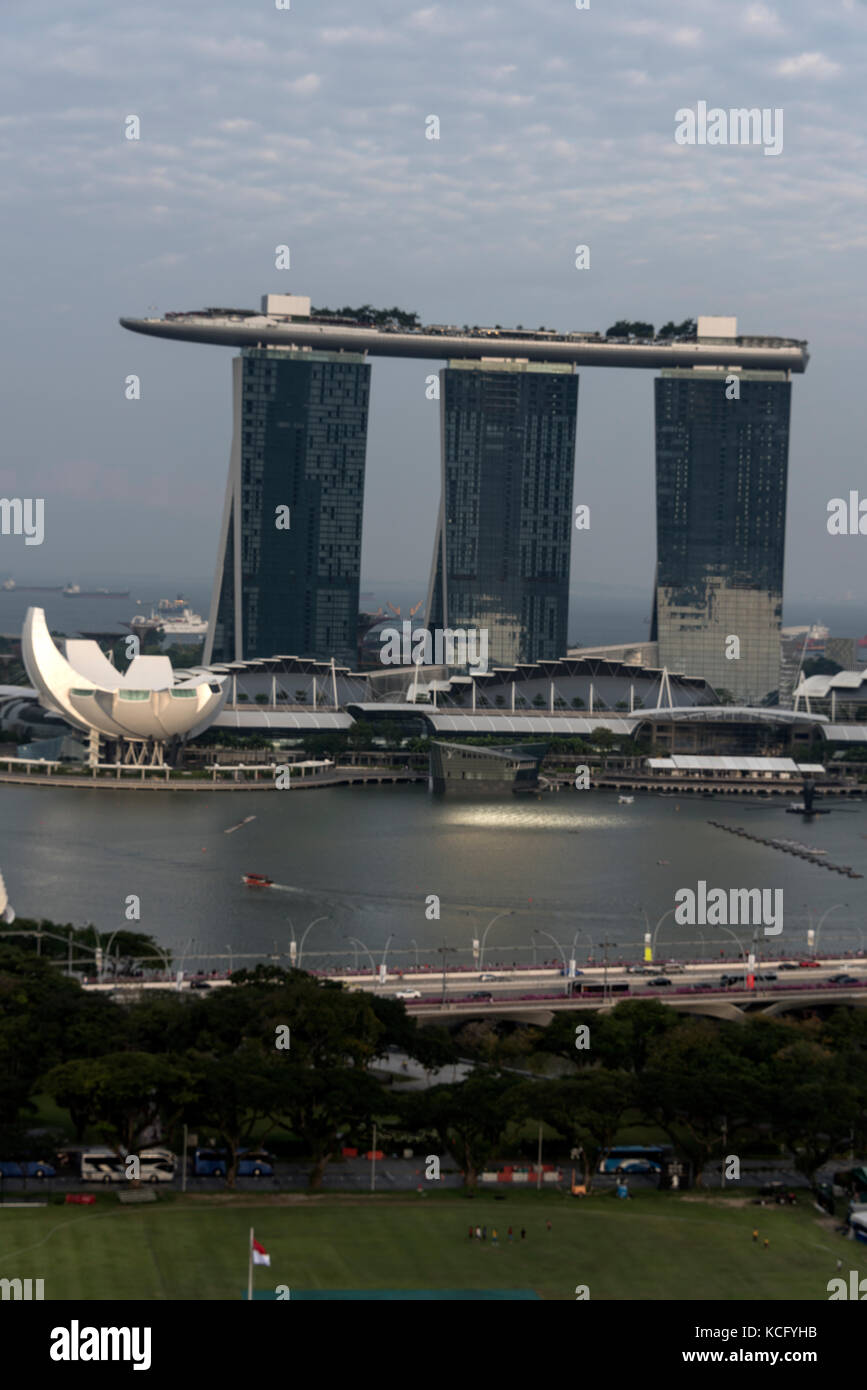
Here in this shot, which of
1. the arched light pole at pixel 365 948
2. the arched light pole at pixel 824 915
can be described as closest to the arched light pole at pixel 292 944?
the arched light pole at pixel 365 948

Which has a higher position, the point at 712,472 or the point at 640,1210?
the point at 712,472

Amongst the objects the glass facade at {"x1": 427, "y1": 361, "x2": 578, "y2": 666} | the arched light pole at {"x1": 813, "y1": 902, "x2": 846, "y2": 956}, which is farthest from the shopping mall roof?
the arched light pole at {"x1": 813, "y1": 902, "x2": 846, "y2": 956}

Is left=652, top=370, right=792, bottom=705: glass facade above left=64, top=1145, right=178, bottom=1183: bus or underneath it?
above

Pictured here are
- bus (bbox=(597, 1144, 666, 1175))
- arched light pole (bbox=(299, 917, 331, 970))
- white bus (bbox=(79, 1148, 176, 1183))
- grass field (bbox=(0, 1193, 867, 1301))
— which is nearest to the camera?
grass field (bbox=(0, 1193, 867, 1301))

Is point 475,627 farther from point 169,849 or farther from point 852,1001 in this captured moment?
point 852,1001

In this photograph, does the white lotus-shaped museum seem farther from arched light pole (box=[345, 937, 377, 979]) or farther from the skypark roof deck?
arched light pole (box=[345, 937, 377, 979])

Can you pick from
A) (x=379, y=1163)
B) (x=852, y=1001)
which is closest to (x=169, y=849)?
(x=852, y=1001)

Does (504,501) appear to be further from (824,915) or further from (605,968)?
(605,968)

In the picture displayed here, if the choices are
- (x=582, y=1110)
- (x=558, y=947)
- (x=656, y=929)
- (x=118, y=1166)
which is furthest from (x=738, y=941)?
(x=118, y=1166)
